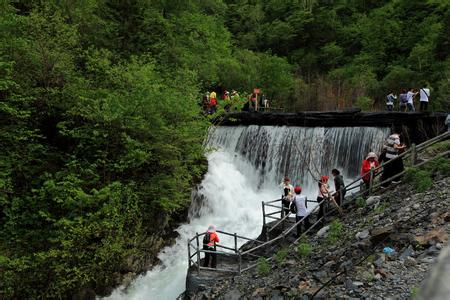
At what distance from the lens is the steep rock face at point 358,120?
18562mm

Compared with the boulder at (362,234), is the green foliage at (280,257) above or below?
below

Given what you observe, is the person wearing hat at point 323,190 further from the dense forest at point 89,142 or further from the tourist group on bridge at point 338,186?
the dense forest at point 89,142

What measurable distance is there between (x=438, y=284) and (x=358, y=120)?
69.9ft

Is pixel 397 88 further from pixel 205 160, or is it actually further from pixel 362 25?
pixel 205 160

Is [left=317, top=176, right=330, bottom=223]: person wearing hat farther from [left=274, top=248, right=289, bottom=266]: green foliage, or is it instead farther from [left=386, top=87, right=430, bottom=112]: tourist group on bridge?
[left=386, top=87, right=430, bottom=112]: tourist group on bridge

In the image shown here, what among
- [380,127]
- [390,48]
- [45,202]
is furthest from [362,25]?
[45,202]

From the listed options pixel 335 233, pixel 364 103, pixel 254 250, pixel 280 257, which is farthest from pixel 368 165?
pixel 364 103

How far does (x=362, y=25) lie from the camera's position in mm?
36438

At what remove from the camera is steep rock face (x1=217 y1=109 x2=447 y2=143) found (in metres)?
18.6

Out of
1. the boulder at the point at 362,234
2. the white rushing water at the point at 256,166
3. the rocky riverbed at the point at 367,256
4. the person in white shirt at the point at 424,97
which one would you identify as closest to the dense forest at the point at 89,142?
the white rushing water at the point at 256,166

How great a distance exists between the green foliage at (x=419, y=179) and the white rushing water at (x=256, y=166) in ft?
17.5

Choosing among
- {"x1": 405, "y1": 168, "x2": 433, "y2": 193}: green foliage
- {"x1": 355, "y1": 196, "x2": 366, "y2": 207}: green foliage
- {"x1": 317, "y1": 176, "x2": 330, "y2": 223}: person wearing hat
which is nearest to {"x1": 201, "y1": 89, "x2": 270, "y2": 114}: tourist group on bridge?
{"x1": 317, "y1": 176, "x2": 330, "y2": 223}: person wearing hat

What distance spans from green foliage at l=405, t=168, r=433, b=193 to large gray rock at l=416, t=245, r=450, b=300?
10400mm

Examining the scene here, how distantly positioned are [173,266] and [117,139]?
18.0 ft
